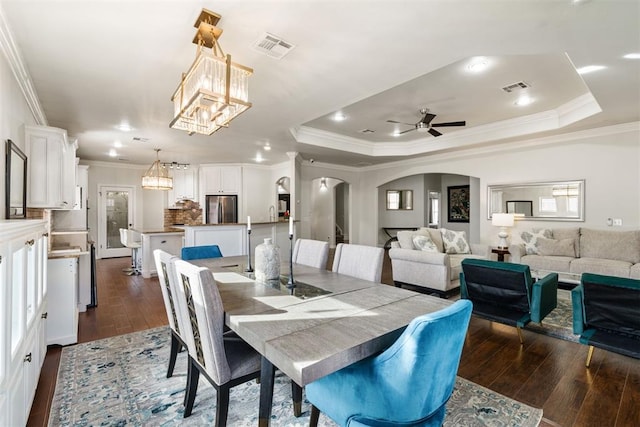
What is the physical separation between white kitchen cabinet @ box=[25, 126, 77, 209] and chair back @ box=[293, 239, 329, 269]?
2488 millimetres

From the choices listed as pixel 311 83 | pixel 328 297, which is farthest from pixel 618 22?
pixel 328 297

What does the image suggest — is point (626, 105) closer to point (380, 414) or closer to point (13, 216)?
point (380, 414)

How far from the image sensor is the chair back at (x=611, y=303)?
2.13 m

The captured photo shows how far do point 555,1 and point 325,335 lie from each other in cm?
232

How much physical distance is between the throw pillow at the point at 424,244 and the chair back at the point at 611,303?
229 cm

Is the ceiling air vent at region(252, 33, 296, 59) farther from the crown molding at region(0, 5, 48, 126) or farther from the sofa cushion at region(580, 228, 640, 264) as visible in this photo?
the sofa cushion at region(580, 228, 640, 264)

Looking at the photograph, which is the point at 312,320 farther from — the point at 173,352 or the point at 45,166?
the point at 45,166

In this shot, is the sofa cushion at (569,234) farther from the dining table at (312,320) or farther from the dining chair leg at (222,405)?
the dining chair leg at (222,405)

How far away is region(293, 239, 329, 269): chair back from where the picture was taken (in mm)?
2953

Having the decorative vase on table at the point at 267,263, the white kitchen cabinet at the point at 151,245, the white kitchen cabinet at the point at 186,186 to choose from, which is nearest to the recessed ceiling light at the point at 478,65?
the decorative vase on table at the point at 267,263

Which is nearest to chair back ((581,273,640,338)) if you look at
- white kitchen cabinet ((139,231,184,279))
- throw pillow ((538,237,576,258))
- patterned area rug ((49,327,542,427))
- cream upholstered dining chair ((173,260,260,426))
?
patterned area rug ((49,327,542,427))

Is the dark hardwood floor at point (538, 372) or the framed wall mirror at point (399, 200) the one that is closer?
the dark hardwood floor at point (538, 372)

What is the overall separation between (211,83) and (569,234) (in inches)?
222

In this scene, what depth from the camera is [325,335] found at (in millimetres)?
1327
